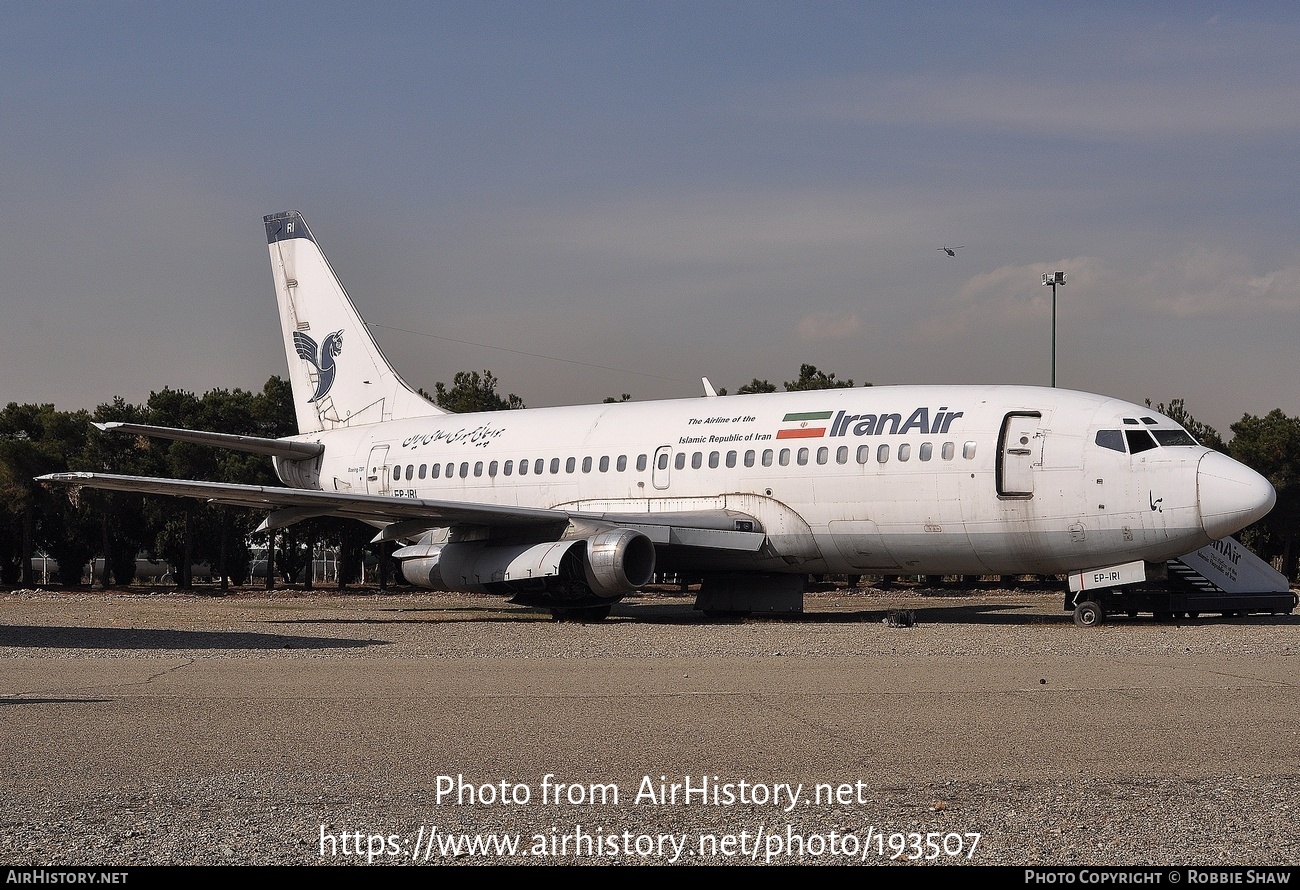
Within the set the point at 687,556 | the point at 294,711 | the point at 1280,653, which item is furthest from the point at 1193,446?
the point at 294,711

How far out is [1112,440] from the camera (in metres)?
19.8

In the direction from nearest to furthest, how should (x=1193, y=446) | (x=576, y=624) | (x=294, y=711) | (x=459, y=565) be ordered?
(x=294, y=711)
(x=1193, y=446)
(x=576, y=624)
(x=459, y=565)

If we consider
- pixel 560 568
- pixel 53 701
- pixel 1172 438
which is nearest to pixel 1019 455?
pixel 1172 438

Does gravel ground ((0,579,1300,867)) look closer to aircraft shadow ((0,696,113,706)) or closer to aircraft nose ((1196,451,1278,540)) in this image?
aircraft shadow ((0,696,113,706))

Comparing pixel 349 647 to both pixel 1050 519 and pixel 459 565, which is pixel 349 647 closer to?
pixel 459 565

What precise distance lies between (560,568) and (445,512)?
7.45 feet

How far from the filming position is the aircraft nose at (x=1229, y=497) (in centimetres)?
1873

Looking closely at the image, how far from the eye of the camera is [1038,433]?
20.3 m

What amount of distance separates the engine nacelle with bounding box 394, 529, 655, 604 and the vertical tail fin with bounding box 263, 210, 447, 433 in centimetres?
837

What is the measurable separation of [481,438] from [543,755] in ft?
64.7

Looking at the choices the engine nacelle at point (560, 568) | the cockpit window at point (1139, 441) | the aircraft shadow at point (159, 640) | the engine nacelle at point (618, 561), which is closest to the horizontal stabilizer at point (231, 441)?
the aircraft shadow at point (159, 640)

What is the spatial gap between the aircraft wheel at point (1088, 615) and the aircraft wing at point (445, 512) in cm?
512

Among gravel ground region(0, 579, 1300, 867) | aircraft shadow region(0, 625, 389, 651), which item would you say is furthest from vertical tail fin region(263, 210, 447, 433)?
gravel ground region(0, 579, 1300, 867)

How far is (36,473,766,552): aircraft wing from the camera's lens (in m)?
22.2
